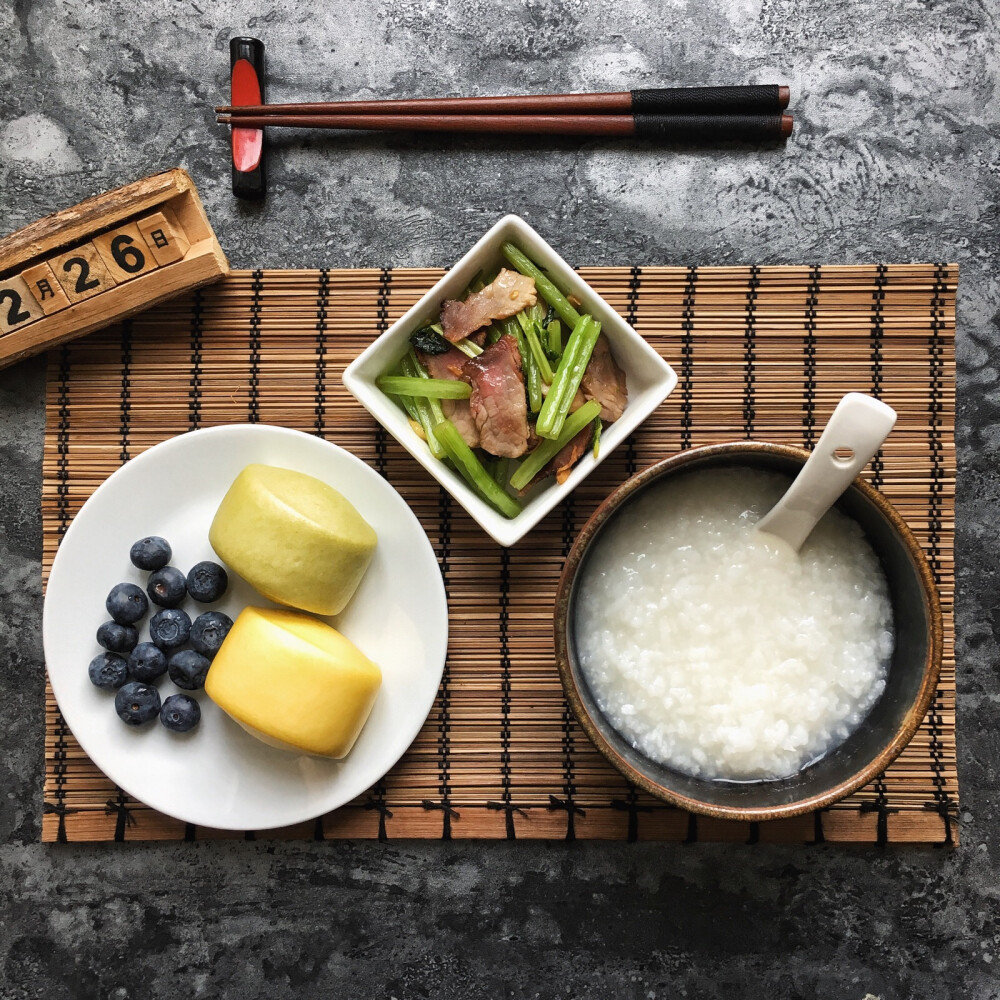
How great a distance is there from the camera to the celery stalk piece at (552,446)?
4.29 ft

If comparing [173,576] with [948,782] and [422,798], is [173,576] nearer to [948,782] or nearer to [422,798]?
[422,798]

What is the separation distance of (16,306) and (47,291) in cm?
6

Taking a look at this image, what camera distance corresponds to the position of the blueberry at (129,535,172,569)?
1358mm

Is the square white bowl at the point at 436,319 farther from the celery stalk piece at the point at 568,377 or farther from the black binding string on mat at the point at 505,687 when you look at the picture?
the black binding string on mat at the point at 505,687

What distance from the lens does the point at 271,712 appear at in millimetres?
1271

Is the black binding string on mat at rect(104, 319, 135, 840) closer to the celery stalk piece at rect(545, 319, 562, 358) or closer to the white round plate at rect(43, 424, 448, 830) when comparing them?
the white round plate at rect(43, 424, 448, 830)

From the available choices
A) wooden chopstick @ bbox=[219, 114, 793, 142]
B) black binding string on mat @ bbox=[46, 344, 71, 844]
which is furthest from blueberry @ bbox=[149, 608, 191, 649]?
wooden chopstick @ bbox=[219, 114, 793, 142]

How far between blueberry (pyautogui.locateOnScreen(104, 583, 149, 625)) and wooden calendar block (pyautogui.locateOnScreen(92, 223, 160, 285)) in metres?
0.51

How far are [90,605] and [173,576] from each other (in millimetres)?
162

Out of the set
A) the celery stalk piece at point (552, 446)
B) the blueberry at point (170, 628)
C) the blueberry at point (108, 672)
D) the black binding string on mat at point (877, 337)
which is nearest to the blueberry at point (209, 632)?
the blueberry at point (170, 628)

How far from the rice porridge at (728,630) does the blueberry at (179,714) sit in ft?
2.11

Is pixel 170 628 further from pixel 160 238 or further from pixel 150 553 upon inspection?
pixel 160 238

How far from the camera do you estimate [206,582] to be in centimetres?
137

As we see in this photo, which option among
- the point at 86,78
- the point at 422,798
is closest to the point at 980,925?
the point at 422,798
